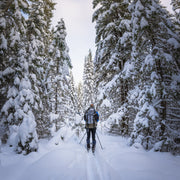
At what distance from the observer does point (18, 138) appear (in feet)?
20.8

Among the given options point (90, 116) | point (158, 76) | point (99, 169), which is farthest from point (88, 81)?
point (99, 169)

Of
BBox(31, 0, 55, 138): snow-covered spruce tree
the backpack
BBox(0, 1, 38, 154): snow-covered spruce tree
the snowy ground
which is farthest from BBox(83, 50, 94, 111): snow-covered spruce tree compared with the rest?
the snowy ground

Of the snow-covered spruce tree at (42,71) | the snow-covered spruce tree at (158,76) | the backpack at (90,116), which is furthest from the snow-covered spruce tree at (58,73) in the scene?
the snow-covered spruce tree at (158,76)

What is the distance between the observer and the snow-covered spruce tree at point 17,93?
635 cm

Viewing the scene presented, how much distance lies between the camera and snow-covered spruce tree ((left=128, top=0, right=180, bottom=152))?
16.6 feet

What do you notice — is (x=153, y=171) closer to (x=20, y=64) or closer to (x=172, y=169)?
(x=172, y=169)

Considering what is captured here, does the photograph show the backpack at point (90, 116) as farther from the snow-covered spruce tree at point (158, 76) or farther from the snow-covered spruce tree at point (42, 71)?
the snow-covered spruce tree at point (42, 71)

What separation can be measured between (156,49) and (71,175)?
6482mm

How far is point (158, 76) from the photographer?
5.36 m

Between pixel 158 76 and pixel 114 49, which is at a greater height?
pixel 114 49

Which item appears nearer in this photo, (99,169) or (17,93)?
(99,169)

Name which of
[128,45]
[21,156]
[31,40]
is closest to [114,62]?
[128,45]

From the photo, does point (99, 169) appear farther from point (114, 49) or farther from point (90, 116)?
point (114, 49)

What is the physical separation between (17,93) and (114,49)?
806cm
